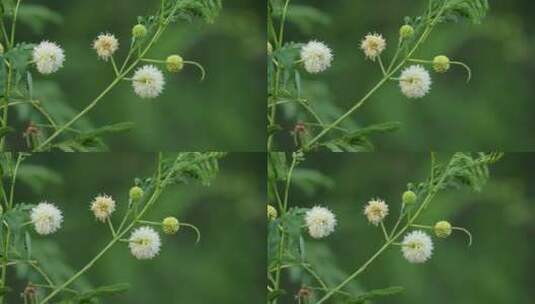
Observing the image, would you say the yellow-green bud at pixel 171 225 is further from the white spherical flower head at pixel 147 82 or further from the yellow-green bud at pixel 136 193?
the white spherical flower head at pixel 147 82

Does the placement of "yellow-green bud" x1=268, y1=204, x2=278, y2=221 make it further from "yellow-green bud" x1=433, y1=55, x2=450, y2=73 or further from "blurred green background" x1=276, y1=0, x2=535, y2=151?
"yellow-green bud" x1=433, y1=55, x2=450, y2=73

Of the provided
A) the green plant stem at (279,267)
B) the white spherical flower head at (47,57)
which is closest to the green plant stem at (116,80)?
the white spherical flower head at (47,57)

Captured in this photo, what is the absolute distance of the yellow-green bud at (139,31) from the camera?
3031 mm

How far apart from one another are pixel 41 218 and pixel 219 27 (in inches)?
25.1

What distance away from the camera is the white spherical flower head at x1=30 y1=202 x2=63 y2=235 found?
303cm

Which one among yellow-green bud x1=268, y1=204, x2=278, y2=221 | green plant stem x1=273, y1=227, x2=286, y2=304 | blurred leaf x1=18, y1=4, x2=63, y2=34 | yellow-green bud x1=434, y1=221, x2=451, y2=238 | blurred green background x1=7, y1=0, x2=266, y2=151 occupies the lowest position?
green plant stem x1=273, y1=227, x2=286, y2=304

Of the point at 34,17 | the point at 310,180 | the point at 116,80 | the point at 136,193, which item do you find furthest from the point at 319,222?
the point at 34,17

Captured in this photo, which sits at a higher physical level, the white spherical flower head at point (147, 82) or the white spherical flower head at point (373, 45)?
the white spherical flower head at point (373, 45)

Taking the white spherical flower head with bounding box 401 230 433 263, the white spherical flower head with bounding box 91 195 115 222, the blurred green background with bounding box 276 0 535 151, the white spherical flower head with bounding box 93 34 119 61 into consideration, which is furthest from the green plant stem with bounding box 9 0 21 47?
the white spherical flower head with bounding box 401 230 433 263

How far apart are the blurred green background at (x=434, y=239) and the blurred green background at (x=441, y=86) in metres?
0.06

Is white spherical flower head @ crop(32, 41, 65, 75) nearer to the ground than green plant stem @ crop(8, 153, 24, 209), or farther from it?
farther from it

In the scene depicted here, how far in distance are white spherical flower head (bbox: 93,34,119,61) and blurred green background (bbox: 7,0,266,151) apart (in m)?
0.02

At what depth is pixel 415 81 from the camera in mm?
3055

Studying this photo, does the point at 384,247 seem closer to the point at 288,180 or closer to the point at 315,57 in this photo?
the point at 288,180
